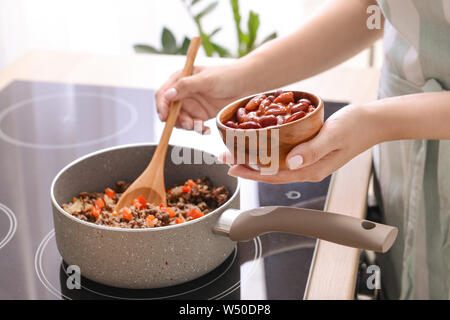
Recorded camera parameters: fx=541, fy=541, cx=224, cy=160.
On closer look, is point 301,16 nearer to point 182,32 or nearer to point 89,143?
point 182,32

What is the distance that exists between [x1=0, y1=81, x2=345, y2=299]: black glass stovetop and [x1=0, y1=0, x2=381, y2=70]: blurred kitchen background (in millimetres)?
1237

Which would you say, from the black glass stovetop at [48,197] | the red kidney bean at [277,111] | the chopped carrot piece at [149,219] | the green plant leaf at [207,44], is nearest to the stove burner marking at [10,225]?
the black glass stovetop at [48,197]

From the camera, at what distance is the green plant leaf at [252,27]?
208cm

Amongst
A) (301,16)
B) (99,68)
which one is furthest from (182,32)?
(99,68)

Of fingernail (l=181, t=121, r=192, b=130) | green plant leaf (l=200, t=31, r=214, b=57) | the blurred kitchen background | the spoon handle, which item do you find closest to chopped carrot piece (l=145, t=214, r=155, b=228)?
the spoon handle

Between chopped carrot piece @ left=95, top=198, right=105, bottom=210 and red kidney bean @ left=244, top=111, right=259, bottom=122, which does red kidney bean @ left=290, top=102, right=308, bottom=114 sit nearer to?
red kidney bean @ left=244, top=111, right=259, bottom=122

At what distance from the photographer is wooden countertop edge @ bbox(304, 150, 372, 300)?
743 mm

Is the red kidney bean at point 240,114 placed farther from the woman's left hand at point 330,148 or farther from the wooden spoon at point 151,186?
the wooden spoon at point 151,186

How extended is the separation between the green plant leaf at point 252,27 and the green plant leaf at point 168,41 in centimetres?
30

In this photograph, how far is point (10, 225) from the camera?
87 centimetres

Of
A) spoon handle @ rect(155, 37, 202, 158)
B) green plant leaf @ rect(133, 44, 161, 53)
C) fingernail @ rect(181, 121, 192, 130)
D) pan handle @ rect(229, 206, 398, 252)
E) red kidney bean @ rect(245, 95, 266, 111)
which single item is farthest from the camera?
green plant leaf @ rect(133, 44, 161, 53)

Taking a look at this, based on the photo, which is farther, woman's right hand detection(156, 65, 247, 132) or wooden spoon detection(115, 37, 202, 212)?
woman's right hand detection(156, 65, 247, 132)

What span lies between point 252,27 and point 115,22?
0.85 metres

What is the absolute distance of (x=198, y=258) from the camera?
27.9 inches
